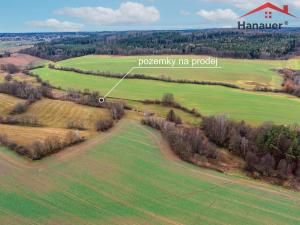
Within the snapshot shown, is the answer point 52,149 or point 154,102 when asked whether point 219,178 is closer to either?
point 52,149

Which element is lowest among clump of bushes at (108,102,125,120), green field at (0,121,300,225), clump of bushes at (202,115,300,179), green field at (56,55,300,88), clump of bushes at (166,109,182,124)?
green field at (0,121,300,225)

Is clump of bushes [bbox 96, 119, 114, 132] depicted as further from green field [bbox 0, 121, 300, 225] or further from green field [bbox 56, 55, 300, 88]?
green field [bbox 56, 55, 300, 88]

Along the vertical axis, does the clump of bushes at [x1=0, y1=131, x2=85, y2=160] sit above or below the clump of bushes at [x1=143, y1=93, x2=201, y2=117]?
below

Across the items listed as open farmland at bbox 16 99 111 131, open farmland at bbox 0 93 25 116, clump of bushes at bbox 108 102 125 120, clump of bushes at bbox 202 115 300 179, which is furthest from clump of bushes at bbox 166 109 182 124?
open farmland at bbox 0 93 25 116

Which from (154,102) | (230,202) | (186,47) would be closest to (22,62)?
(186,47)

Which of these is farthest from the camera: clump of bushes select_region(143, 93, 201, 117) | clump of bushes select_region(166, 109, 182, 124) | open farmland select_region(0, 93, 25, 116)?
clump of bushes select_region(143, 93, 201, 117)

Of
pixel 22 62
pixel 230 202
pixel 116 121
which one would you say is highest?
pixel 22 62

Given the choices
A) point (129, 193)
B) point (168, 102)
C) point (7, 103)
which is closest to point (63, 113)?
point (7, 103)
